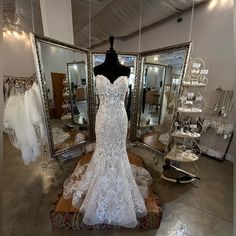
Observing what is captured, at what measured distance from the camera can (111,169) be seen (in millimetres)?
1651

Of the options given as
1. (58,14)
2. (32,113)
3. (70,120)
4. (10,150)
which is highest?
(58,14)

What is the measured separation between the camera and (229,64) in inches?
112

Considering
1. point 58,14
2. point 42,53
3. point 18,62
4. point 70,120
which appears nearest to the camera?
point 42,53

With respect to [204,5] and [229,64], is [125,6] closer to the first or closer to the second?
[204,5]

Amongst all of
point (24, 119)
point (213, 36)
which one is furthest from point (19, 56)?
point (213, 36)

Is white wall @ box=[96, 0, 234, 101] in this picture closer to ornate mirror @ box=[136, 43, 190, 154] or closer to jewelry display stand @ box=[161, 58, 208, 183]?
jewelry display stand @ box=[161, 58, 208, 183]

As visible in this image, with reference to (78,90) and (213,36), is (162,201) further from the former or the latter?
(213,36)

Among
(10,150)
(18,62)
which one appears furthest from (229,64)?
(18,62)

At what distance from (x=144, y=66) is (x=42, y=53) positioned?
4.98 ft

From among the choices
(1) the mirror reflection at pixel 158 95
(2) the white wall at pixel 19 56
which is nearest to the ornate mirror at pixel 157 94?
(1) the mirror reflection at pixel 158 95

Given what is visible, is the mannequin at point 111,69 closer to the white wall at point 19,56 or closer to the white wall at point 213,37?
the white wall at point 213,37

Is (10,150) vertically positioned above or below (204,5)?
below

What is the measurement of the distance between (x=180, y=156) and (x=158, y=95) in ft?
3.52

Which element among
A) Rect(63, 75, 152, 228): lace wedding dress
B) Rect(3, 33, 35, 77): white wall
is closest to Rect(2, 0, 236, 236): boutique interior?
Rect(63, 75, 152, 228): lace wedding dress
